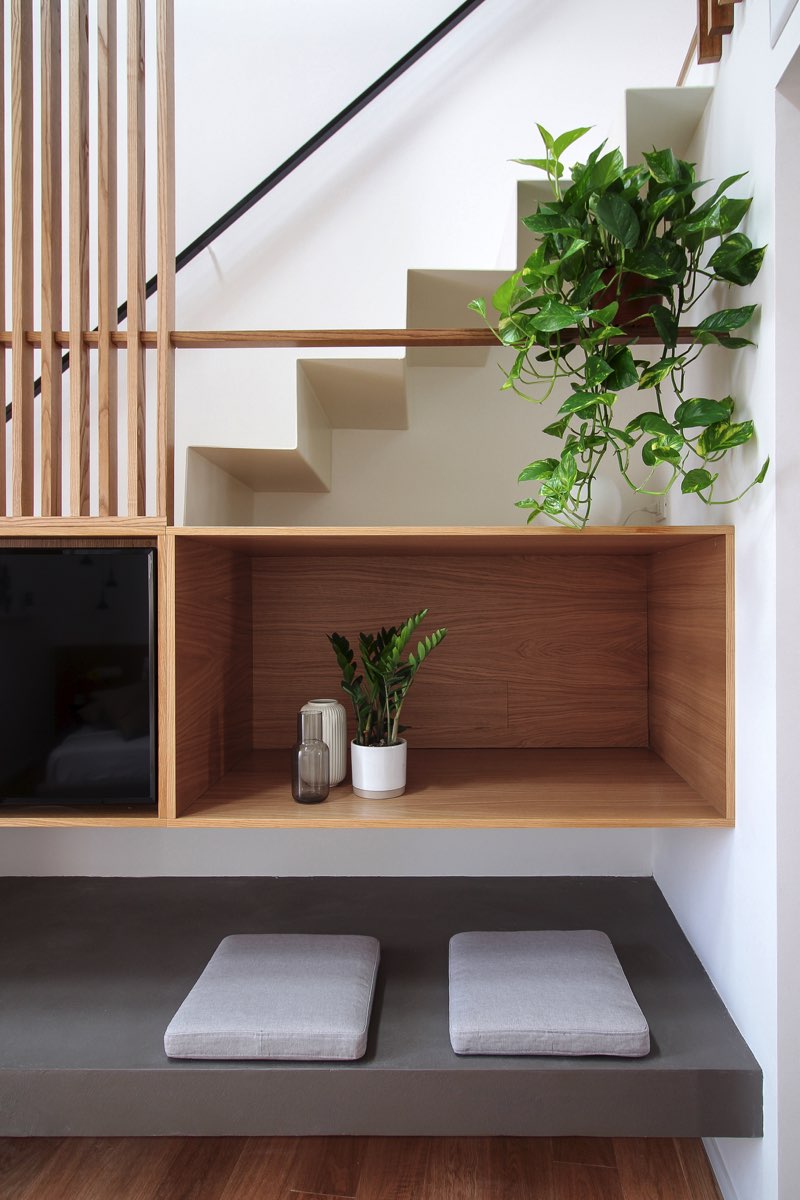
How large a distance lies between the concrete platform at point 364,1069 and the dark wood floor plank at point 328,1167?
1.10ft

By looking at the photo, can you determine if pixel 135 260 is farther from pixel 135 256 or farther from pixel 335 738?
pixel 335 738

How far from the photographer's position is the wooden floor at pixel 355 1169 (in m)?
1.49

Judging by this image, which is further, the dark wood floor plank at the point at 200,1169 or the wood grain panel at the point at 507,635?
the wood grain panel at the point at 507,635

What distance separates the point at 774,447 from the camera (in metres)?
1.23

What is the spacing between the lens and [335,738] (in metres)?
1.70

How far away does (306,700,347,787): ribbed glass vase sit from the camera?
169 cm

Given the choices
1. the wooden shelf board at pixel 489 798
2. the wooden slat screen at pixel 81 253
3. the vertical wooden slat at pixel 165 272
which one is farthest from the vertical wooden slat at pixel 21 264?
the wooden shelf board at pixel 489 798

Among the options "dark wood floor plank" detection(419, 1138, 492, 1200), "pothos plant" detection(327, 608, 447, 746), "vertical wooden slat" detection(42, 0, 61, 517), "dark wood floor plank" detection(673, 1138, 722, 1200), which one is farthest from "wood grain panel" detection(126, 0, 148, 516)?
"dark wood floor plank" detection(673, 1138, 722, 1200)

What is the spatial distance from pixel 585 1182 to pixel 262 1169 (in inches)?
25.4

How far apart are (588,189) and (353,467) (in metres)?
1.04

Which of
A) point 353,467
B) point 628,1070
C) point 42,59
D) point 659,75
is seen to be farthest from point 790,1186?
point 659,75

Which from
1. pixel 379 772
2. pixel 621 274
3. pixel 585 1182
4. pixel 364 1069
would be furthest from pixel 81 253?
pixel 585 1182

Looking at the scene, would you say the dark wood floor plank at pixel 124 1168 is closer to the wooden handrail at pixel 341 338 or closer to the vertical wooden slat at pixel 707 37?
the wooden handrail at pixel 341 338

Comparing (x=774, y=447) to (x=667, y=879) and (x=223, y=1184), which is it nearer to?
(x=667, y=879)
